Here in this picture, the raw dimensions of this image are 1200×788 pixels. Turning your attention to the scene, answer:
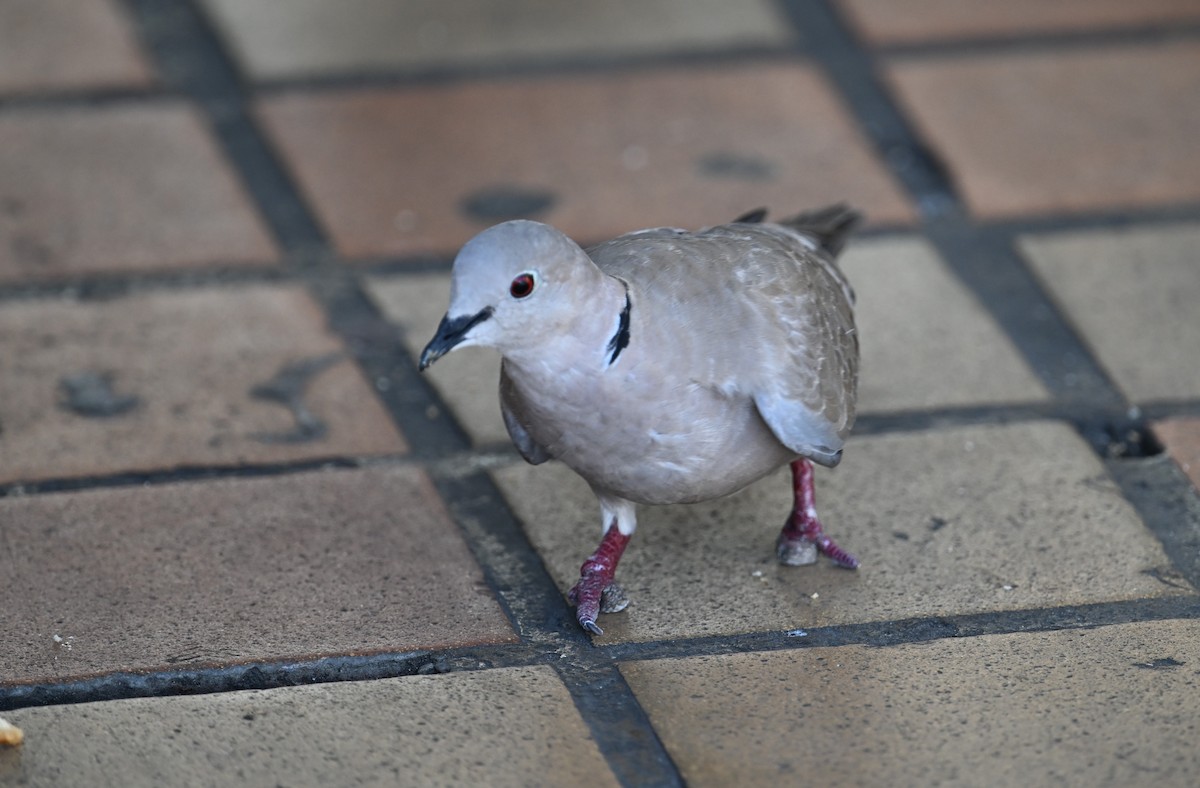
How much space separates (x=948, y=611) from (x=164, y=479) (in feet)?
4.87

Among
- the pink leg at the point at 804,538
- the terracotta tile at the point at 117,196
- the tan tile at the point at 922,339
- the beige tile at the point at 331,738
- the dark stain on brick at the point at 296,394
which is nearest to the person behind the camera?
the beige tile at the point at 331,738

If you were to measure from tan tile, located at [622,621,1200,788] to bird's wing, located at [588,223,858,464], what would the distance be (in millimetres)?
377

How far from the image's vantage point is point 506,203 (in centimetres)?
403

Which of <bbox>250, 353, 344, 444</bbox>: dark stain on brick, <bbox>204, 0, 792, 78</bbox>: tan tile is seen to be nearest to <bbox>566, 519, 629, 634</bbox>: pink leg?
<bbox>250, 353, 344, 444</bbox>: dark stain on brick

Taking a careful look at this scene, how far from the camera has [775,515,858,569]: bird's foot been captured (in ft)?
9.30

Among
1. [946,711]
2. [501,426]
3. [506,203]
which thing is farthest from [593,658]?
[506,203]

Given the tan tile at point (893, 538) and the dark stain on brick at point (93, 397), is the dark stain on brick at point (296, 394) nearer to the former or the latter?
the dark stain on brick at point (93, 397)

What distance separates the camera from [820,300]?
282 cm

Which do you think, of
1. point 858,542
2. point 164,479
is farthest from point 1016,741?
point 164,479

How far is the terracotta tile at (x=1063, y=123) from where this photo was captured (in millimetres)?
4066

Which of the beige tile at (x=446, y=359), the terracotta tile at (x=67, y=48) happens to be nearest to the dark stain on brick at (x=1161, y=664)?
the beige tile at (x=446, y=359)

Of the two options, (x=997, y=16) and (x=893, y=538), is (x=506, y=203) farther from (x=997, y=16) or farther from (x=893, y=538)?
(x=997, y=16)

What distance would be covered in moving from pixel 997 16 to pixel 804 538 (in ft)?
8.40

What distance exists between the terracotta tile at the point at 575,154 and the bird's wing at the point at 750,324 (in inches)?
46.0
